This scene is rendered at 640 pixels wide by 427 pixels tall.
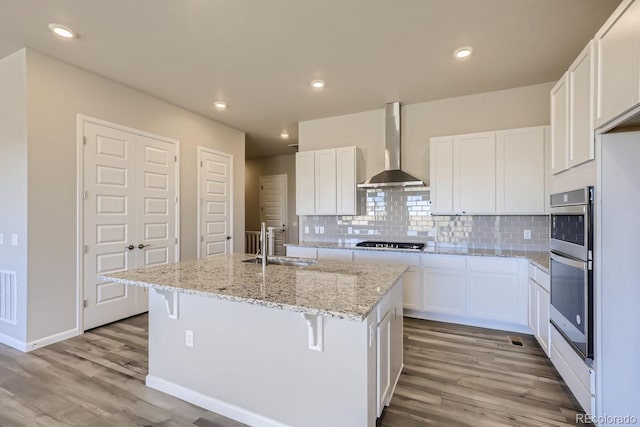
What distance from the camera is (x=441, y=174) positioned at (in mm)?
3844

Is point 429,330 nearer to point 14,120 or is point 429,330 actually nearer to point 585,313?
point 585,313

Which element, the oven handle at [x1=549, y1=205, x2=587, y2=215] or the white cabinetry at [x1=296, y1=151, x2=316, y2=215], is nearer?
the oven handle at [x1=549, y1=205, x2=587, y2=215]

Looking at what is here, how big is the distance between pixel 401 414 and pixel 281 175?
252 inches

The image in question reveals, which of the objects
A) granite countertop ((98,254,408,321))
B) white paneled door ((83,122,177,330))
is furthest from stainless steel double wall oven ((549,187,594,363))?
white paneled door ((83,122,177,330))

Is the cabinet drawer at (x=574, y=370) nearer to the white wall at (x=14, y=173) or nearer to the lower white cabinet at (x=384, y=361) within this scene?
the lower white cabinet at (x=384, y=361)

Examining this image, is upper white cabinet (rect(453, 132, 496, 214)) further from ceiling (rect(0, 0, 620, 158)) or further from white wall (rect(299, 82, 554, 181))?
ceiling (rect(0, 0, 620, 158))

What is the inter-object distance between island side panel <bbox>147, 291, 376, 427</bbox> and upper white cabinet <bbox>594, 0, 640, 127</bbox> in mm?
1681

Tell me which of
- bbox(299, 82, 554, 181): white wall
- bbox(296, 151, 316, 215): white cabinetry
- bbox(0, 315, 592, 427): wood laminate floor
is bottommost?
bbox(0, 315, 592, 427): wood laminate floor

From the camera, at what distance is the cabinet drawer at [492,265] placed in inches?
129

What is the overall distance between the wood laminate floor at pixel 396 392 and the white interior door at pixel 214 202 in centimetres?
192

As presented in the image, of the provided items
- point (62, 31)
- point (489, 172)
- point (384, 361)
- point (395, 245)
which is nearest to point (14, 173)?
point (62, 31)

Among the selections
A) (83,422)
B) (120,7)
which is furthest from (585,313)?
(120,7)

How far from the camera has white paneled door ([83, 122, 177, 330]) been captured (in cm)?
338

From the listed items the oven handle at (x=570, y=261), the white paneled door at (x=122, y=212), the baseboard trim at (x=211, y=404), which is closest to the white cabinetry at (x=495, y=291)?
the oven handle at (x=570, y=261)
